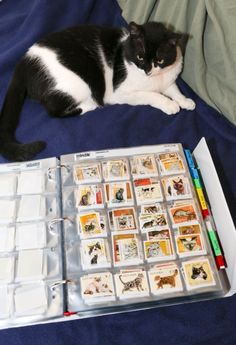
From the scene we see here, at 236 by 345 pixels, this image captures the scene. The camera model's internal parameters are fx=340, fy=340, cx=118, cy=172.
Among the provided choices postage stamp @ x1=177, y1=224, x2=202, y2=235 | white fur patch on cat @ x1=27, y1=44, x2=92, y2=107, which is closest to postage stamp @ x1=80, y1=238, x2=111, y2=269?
postage stamp @ x1=177, y1=224, x2=202, y2=235

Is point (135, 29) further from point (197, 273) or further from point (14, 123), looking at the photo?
point (197, 273)

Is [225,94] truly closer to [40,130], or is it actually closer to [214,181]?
[214,181]

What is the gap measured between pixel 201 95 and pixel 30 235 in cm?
77

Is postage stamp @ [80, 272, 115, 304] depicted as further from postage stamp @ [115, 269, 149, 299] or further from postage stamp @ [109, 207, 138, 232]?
postage stamp @ [109, 207, 138, 232]

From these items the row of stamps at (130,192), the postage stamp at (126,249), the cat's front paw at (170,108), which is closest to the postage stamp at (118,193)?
the row of stamps at (130,192)

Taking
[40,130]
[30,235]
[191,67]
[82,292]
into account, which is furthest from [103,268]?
[191,67]

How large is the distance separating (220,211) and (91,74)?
668 mm

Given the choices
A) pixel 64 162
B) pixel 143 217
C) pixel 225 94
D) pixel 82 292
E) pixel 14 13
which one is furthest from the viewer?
pixel 14 13

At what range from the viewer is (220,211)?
0.88m

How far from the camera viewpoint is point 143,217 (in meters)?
0.93

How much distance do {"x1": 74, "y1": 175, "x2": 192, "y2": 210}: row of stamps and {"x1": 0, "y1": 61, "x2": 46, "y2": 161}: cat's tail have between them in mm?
236

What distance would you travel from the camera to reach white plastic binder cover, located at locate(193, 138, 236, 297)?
0.80 metres

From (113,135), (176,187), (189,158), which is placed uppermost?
(113,135)

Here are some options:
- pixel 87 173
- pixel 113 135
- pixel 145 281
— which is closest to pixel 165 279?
pixel 145 281
